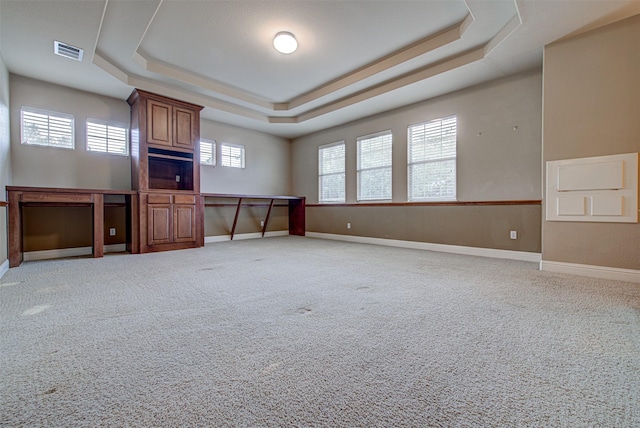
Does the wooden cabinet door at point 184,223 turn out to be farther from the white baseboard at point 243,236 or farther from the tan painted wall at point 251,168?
the tan painted wall at point 251,168

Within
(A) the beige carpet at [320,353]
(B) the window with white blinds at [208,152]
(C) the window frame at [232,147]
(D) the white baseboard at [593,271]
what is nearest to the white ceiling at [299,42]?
(B) the window with white blinds at [208,152]

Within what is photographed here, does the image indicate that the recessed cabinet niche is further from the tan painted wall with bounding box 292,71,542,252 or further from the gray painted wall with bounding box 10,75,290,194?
the tan painted wall with bounding box 292,71,542,252

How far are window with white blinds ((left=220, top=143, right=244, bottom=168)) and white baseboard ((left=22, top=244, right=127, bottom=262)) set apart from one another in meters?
2.58

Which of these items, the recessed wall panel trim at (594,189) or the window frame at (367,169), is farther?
the window frame at (367,169)

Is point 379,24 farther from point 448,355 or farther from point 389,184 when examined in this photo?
point 448,355

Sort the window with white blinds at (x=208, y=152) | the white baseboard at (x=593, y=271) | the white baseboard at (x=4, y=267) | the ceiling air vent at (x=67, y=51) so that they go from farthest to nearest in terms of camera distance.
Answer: the window with white blinds at (x=208, y=152)
the ceiling air vent at (x=67, y=51)
the white baseboard at (x=4, y=267)
the white baseboard at (x=593, y=271)

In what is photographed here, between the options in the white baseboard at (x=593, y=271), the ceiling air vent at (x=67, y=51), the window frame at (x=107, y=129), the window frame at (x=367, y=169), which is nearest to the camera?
the white baseboard at (x=593, y=271)

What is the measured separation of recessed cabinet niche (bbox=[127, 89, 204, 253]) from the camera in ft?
14.7

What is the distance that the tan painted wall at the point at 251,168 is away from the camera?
19.4ft

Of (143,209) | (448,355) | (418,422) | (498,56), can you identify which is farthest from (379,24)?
(143,209)

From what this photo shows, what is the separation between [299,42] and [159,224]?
358cm

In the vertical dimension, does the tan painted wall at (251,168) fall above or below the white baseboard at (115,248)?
above

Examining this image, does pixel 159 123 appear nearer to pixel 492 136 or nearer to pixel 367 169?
pixel 367 169

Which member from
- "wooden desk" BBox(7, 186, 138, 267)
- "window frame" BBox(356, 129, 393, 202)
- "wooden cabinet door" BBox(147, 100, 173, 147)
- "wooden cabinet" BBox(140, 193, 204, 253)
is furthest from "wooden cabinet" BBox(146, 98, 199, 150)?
"window frame" BBox(356, 129, 393, 202)
